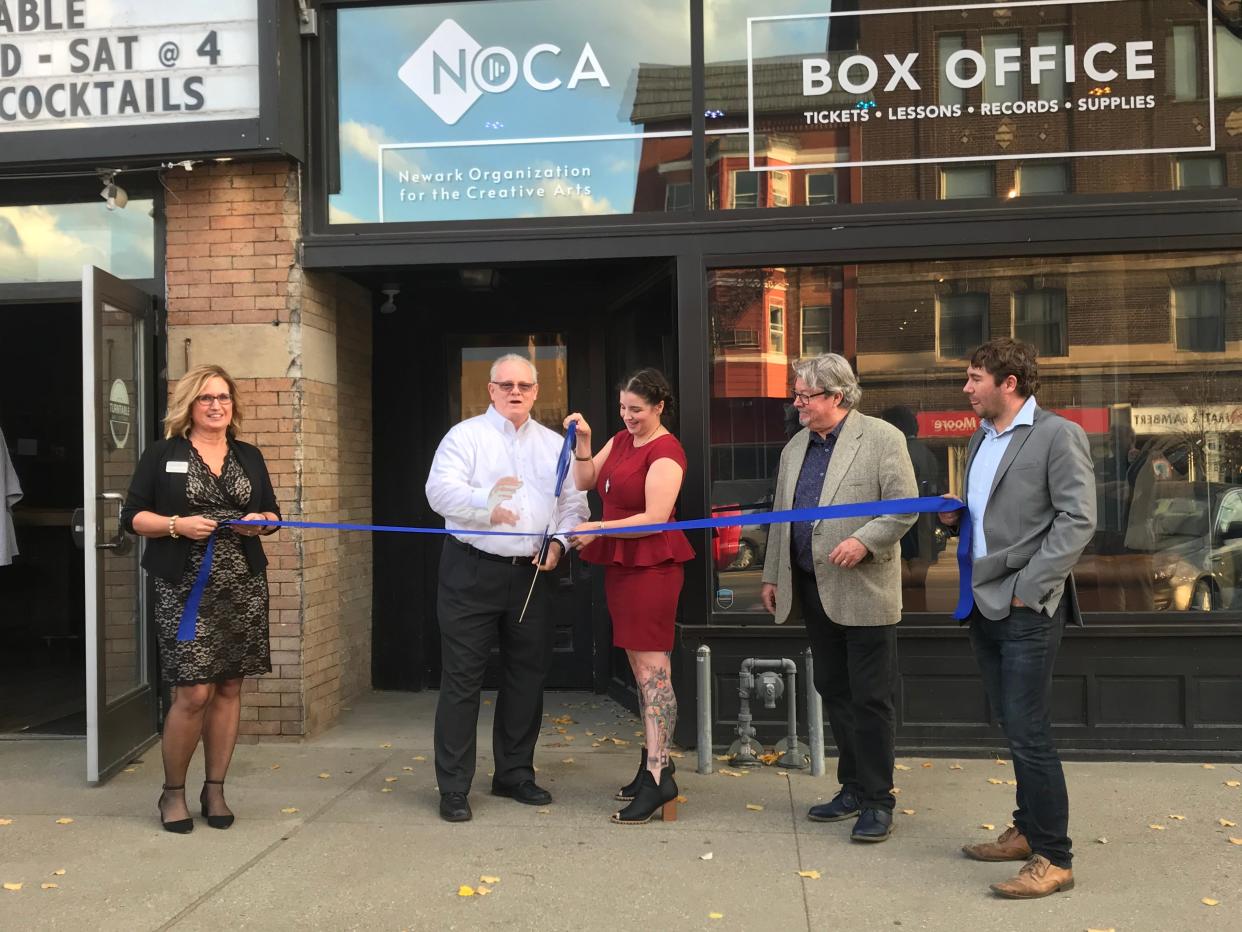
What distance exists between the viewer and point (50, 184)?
6090 mm

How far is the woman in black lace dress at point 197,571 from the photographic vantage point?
4.43 metres

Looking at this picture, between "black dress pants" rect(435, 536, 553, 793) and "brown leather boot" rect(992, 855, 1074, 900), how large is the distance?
2083mm

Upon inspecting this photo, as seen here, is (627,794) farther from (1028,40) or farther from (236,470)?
→ (1028,40)

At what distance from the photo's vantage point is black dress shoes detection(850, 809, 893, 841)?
4.27m

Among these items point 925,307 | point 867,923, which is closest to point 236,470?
point 867,923

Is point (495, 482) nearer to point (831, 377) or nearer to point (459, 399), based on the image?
point (831, 377)

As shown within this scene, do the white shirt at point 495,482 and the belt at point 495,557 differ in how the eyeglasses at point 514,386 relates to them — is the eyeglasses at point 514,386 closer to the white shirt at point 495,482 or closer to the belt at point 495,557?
the white shirt at point 495,482

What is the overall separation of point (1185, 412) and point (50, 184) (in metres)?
6.27

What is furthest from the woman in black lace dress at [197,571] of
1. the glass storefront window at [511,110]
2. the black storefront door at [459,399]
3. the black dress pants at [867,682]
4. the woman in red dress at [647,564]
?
the black storefront door at [459,399]

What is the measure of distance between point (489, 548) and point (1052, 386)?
3118 millimetres

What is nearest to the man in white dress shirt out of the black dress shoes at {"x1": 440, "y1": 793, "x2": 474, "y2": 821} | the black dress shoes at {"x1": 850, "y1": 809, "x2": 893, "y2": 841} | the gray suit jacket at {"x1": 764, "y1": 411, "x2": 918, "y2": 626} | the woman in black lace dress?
the black dress shoes at {"x1": 440, "y1": 793, "x2": 474, "y2": 821}

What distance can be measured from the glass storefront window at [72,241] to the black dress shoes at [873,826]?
15.3ft

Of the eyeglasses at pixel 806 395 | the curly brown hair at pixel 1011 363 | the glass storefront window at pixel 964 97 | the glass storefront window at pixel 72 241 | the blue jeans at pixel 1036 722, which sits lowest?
the blue jeans at pixel 1036 722

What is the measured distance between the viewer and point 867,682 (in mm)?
4305
